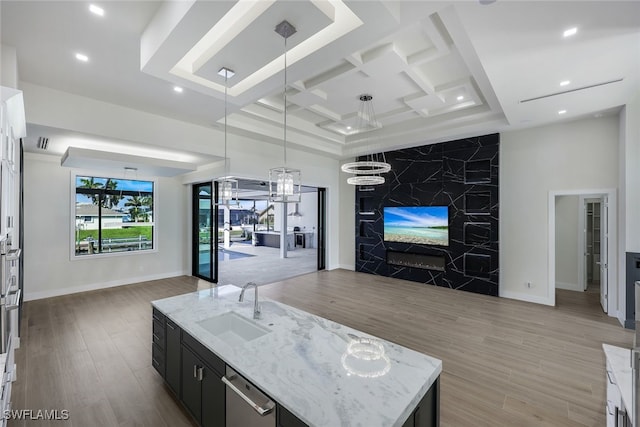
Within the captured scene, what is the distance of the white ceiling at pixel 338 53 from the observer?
233 centimetres

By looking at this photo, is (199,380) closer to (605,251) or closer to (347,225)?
(605,251)

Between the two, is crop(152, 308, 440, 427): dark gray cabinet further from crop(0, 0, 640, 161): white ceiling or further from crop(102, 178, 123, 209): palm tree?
crop(102, 178, 123, 209): palm tree

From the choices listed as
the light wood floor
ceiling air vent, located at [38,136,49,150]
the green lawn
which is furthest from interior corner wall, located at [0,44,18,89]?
the green lawn

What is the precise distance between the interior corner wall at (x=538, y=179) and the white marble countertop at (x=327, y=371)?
5.05 meters

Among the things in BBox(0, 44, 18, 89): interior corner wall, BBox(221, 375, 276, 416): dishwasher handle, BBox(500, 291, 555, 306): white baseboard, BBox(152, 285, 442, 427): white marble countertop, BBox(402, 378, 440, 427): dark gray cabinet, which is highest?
BBox(0, 44, 18, 89): interior corner wall

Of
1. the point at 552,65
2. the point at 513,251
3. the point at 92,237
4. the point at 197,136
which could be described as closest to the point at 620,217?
the point at 513,251

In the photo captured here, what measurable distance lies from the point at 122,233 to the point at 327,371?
697 cm

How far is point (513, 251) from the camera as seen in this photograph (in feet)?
18.4

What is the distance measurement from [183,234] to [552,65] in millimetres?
8074

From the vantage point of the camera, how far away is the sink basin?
2.31 metres

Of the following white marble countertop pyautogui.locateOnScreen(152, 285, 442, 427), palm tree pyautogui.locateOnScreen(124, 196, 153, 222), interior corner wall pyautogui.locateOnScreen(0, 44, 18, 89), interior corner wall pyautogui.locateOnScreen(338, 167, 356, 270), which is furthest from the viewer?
interior corner wall pyautogui.locateOnScreen(338, 167, 356, 270)

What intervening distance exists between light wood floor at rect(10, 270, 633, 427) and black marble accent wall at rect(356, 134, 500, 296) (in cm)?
62

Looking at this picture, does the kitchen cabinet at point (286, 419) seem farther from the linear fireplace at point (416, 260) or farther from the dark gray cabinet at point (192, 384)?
the linear fireplace at point (416, 260)

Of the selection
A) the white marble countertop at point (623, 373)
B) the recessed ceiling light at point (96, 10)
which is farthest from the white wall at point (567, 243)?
the recessed ceiling light at point (96, 10)
